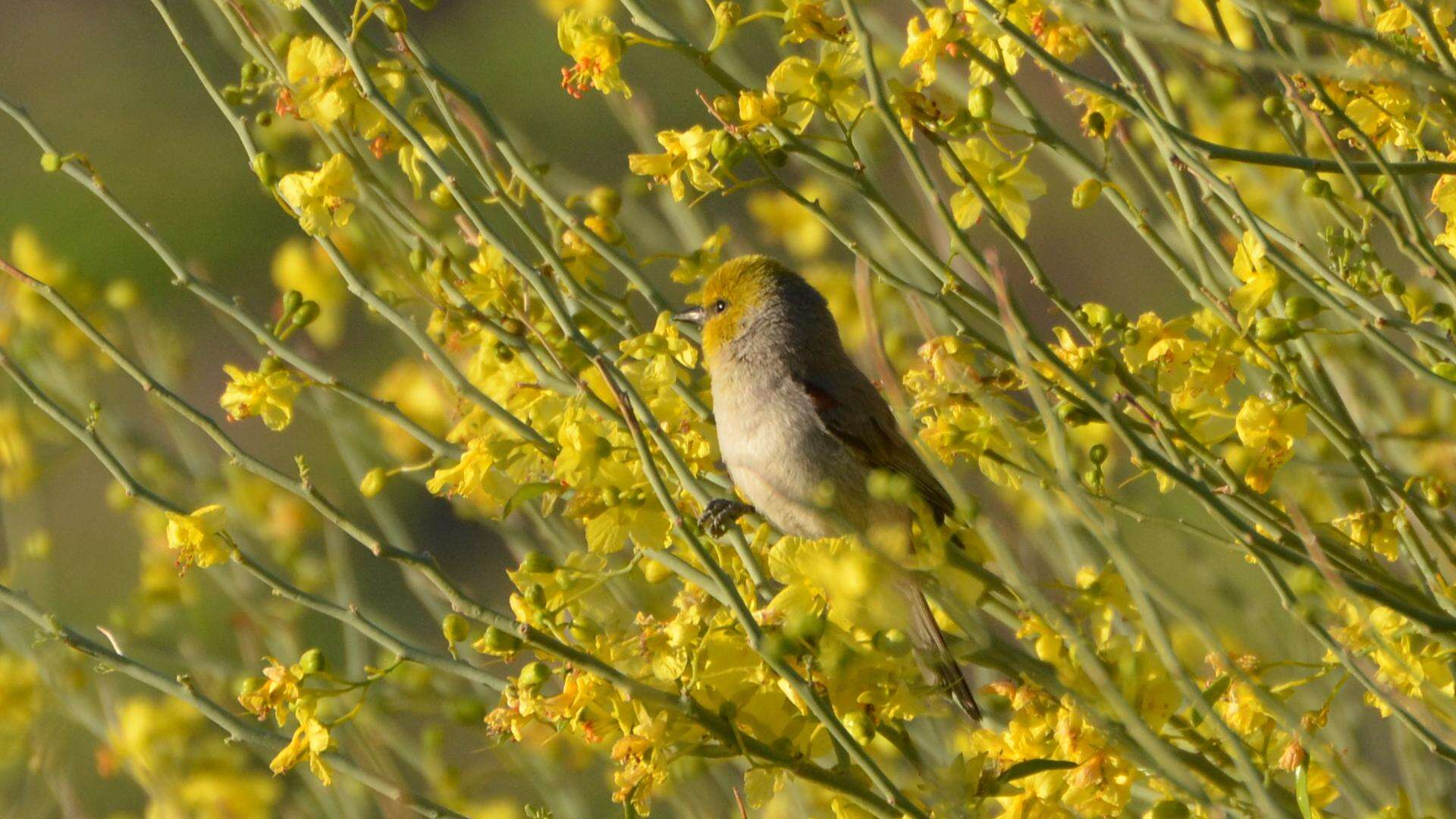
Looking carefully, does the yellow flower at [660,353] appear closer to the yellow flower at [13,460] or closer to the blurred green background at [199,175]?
the yellow flower at [13,460]

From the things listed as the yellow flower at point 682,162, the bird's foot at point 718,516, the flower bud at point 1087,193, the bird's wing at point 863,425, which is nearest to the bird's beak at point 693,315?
the bird's wing at point 863,425

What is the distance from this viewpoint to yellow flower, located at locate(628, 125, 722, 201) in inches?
92.9

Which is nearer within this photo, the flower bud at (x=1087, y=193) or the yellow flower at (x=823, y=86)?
the yellow flower at (x=823, y=86)

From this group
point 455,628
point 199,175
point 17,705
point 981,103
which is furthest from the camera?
point 199,175

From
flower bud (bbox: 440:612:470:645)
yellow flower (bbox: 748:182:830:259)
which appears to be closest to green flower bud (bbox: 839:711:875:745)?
flower bud (bbox: 440:612:470:645)

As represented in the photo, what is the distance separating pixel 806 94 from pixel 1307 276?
77cm

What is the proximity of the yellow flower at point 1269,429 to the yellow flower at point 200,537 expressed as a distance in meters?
1.51

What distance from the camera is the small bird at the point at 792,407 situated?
10.2 feet

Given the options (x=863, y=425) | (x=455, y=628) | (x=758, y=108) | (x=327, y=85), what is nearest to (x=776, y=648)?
(x=455, y=628)

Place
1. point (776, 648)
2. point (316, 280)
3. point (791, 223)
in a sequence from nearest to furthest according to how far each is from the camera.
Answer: point (776, 648) → point (316, 280) → point (791, 223)

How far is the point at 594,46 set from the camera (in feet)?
7.91

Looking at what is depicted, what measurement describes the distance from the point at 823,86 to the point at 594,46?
37cm

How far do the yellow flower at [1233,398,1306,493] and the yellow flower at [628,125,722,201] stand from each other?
0.86 meters

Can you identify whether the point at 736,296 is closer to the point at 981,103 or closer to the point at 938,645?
the point at 938,645
